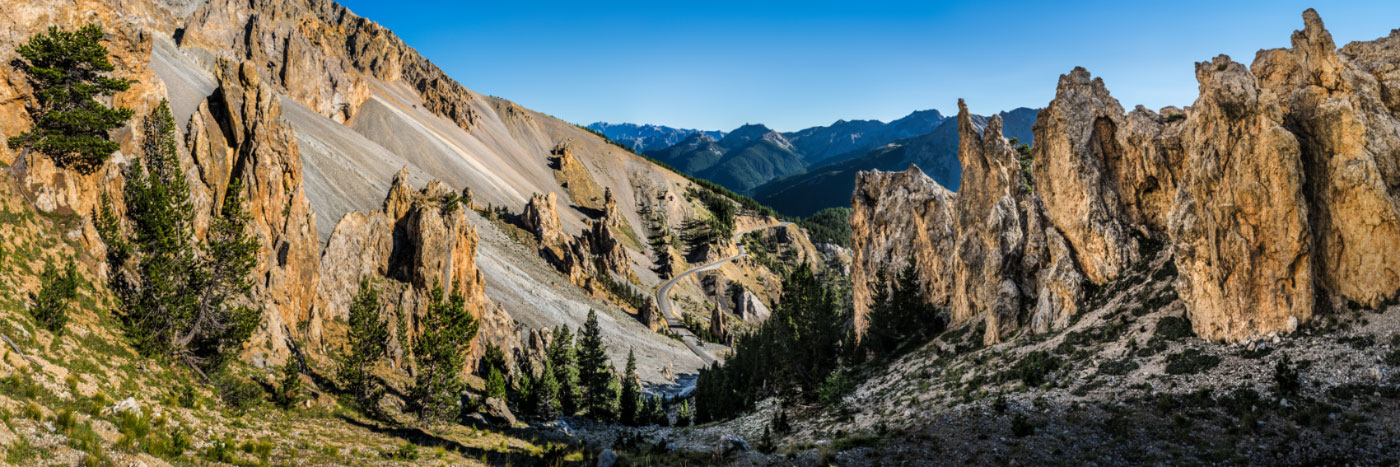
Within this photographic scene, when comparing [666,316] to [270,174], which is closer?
[270,174]

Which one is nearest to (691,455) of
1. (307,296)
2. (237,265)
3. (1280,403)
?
(1280,403)

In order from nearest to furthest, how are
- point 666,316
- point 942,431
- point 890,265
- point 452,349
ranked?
point 942,431 → point 452,349 → point 890,265 → point 666,316

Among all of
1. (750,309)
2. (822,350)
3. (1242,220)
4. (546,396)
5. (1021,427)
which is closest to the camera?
(1021,427)

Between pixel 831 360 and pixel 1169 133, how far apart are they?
3803 cm

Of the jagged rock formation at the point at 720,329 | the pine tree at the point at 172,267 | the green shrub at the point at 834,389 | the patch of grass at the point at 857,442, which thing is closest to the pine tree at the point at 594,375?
the green shrub at the point at 834,389

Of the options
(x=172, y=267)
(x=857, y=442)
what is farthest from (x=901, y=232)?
(x=172, y=267)

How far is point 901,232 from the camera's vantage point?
72688mm

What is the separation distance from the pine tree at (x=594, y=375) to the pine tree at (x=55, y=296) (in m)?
55.6

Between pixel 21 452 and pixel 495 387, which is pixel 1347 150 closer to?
pixel 21 452

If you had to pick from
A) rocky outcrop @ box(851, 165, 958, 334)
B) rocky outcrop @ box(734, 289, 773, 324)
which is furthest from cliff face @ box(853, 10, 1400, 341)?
rocky outcrop @ box(734, 289, 773, 324)

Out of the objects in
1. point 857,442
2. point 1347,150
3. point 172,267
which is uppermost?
point 1347,150

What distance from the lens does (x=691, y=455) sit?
31.3m

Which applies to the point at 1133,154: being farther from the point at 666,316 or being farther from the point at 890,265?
the point at 666,316

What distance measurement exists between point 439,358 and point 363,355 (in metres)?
5.46
